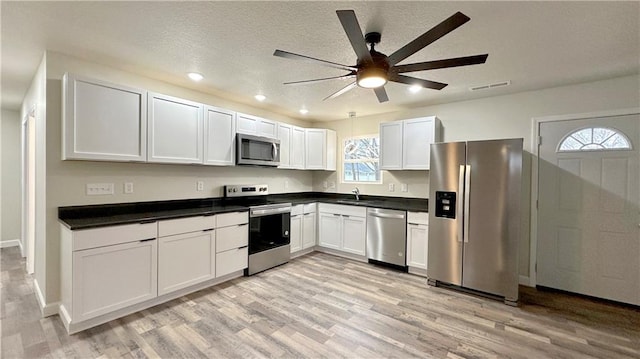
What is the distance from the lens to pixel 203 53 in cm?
249

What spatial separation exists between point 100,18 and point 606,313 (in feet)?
17.4

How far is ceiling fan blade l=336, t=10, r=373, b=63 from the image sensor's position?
1.37 meters

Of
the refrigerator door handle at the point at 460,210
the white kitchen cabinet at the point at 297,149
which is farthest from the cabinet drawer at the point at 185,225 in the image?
the refrigerator door handle at the point at 460,210

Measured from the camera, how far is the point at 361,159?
5020 millimetres

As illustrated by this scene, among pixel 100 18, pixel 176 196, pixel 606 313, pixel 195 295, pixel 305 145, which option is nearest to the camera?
pixel 100 18

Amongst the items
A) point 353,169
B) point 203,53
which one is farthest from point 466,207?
point 203,53

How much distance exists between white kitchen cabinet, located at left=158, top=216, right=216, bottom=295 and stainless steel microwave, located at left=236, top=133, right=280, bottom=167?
1.03 metres

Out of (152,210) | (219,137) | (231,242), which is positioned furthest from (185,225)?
(219,137)

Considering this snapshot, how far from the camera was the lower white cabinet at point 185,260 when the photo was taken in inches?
108

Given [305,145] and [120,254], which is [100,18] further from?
[305,145]

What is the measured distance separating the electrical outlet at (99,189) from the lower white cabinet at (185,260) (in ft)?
2.66

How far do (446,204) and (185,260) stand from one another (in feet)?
10.2

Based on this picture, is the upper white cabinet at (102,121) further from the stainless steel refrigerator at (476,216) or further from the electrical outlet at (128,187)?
the stainless steel refrigerator at (476,216)

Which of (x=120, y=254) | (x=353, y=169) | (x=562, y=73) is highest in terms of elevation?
(x=562, y=73)
